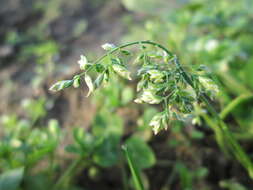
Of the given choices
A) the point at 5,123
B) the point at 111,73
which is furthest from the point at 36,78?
the point at 111,73

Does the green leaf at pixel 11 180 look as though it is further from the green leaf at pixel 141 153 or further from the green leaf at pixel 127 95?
the green leaf at pixel 127 95

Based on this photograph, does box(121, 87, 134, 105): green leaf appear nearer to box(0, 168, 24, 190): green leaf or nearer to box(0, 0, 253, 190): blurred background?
box(0, 0, 253, 190): blurred background

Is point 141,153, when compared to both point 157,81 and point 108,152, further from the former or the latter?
point 157,81

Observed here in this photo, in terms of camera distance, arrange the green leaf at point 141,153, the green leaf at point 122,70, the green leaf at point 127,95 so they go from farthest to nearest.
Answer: the green leaf at point 127,95, the green leaf at point 141,153, the green leaf at point 122,70

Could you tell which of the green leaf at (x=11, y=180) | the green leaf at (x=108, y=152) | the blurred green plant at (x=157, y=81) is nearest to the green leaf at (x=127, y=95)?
the green leaf at (x=108, y=152)

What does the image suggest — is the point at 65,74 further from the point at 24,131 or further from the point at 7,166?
the point at 7,166

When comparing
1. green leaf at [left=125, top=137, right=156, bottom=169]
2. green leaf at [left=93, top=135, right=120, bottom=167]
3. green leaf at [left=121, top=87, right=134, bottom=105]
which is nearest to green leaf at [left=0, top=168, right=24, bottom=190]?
green leaf at [left=93, top=135, right=120, bottom=167]

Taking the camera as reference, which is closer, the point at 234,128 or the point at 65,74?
the point at 234,128
